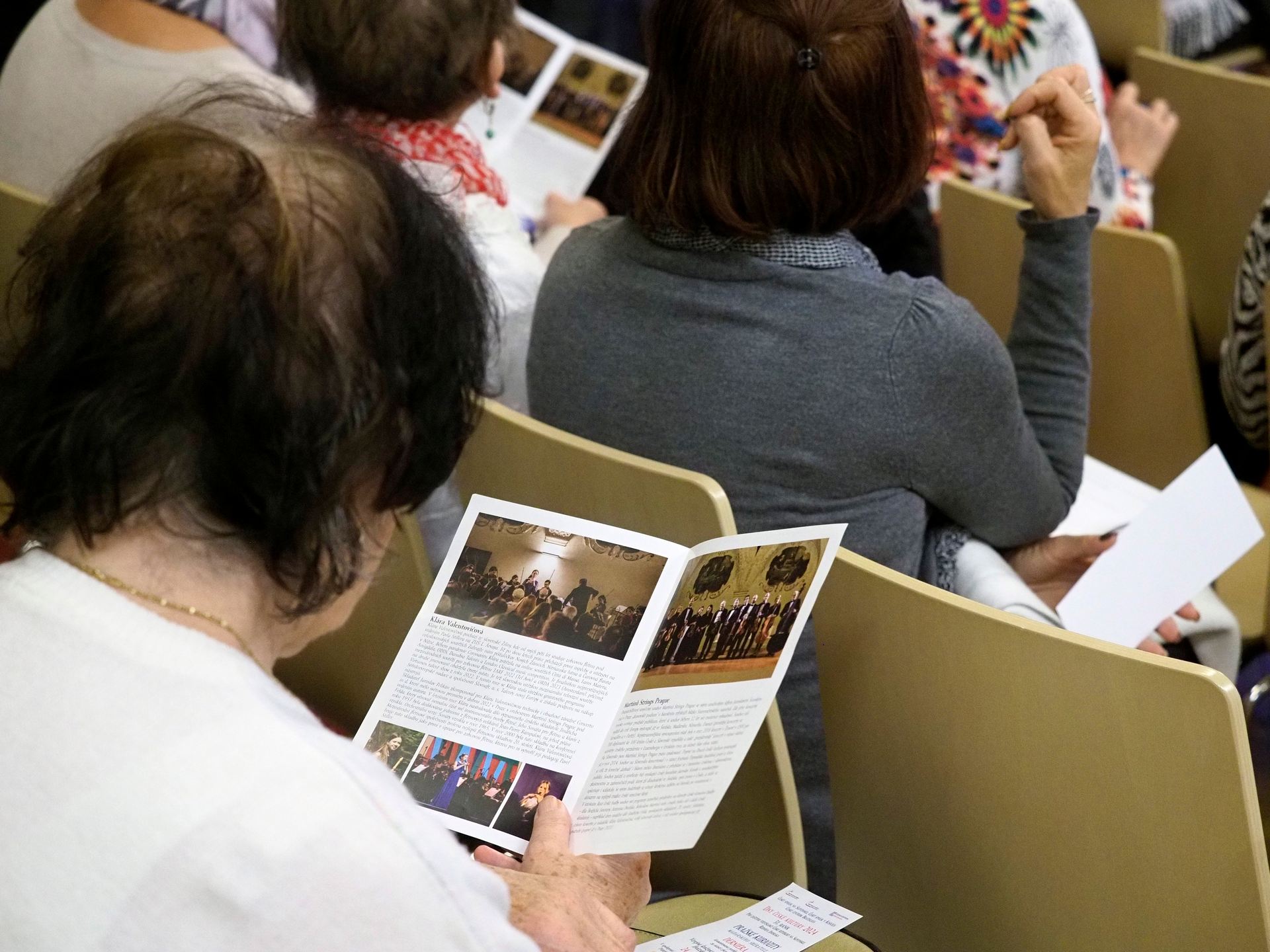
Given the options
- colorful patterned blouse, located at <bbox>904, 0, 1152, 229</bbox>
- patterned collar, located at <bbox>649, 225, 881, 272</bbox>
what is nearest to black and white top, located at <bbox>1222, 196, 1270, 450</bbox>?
colorful patterned blouse, located at <bbox>904, 0, 1152, 229</bbox>

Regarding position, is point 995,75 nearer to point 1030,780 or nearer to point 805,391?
point 805,391

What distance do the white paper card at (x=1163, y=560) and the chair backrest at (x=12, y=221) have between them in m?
1.30

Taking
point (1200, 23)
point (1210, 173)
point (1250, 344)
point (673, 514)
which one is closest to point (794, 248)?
point (673, 514)

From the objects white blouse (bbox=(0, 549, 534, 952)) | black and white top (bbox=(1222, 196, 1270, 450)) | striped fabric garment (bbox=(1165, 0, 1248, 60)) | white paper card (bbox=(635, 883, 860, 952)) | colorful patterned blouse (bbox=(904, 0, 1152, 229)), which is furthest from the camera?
striped fabric garment (bbox=(1165, 0, 1248, 60))

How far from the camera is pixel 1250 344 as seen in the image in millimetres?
1954

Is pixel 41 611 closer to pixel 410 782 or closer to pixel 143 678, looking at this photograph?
pixel 143 678

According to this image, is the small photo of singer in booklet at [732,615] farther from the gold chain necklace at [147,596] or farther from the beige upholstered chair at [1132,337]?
the beige upholstered chair at [1132,337]

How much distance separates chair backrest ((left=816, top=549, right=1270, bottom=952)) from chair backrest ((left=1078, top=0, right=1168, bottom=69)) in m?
2.32

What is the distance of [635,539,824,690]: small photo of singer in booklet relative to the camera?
1046 mm

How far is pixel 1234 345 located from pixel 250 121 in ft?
5.20

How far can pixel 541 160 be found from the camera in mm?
2453

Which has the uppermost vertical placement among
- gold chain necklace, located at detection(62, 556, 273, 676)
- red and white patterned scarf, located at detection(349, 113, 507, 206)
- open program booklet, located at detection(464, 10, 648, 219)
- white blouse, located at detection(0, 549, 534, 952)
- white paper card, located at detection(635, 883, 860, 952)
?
gold chain necklace, located at detection(62, 556, 273, 676)

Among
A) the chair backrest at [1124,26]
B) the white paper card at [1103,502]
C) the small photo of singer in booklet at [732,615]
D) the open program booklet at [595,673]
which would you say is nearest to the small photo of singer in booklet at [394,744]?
the open program booklet at [595,673]

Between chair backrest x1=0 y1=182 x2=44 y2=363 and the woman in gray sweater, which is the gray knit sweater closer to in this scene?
the woman in gray sweater
